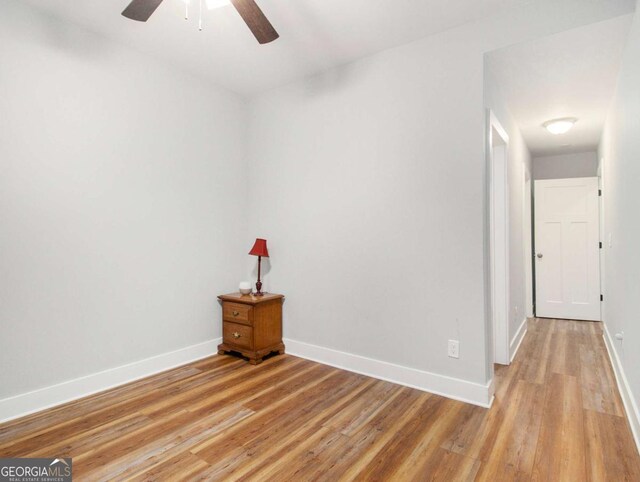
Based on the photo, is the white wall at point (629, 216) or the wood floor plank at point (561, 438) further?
the white wall at point (629, 216)

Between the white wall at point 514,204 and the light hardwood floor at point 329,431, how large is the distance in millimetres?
801

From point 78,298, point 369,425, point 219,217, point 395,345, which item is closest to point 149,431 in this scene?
point 78,298

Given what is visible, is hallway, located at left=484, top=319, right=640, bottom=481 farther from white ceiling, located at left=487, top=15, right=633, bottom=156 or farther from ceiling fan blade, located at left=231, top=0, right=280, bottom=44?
ceiling fan blade, located at left=231, top=0, right=280, bottom=44

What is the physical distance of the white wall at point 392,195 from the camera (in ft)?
8.02

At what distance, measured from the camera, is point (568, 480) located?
5.39 feet

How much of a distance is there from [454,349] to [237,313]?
1882mm

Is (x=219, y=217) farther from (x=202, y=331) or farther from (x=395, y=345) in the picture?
(x=395, y=345)

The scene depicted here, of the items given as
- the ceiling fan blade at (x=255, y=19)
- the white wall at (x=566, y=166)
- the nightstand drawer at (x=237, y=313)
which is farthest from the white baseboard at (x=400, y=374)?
the white wall at (x=566, y=166)

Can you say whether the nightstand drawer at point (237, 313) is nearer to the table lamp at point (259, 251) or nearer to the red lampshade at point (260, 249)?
the table lamp at point (259, 251)

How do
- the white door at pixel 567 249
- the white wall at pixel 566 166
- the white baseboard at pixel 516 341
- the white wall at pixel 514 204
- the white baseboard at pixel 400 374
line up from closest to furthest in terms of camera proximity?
1. the white baseboard at pixel 400 374
2. the white wall at pixel 514 204
3. the white baseboard at pixel 516 341
4. the white door at pixel 567 249
5. the white wall at pixel 566 166

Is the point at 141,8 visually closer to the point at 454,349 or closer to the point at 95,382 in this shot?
the point at 95,382


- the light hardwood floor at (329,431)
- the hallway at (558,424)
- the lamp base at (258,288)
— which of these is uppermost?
the lamp base at (258,288)

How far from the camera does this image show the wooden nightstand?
3.20 meters

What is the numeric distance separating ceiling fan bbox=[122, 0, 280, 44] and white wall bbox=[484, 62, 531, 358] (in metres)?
1.68
